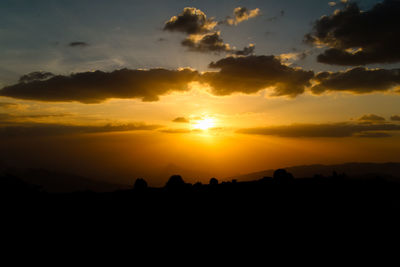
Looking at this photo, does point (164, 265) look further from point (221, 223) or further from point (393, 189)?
point (393, 189)

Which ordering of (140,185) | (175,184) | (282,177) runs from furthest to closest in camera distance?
(282,177) < (140,185) < (175,184)

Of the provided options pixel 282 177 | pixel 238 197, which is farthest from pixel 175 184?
pixel 282 177

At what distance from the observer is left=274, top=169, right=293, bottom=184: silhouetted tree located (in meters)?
46.3

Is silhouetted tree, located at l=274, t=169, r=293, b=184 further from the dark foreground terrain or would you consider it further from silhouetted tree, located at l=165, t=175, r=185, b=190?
silhouetted tree, located at l=165, t=175, r=185, b=190

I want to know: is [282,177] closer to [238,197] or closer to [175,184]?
[238,197]

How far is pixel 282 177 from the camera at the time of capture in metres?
47.1

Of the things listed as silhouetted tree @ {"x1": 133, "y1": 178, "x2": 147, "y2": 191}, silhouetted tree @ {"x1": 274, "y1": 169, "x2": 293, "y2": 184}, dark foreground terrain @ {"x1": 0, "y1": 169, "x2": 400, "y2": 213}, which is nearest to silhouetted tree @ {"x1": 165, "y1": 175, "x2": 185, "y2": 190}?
dark foreground terrain @ {"x1": 0, "y1": 169, "x2": 400, "y2": 213}

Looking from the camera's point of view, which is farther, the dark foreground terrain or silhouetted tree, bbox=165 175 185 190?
silhouetted tree, bbox=165 175 185 190

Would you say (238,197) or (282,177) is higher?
(282,177)

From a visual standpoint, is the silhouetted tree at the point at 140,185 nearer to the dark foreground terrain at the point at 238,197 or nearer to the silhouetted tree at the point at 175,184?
the dark foreground terrain at the point at 238,197

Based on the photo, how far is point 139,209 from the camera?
33.6 metres

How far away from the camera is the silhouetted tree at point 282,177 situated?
4634cm

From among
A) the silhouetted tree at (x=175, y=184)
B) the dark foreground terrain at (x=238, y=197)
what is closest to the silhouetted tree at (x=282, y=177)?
the dark foreground terrain at (x=238, y=197)

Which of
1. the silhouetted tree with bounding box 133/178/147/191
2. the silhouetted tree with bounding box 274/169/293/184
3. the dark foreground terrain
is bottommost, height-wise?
the dark foreground terrain
